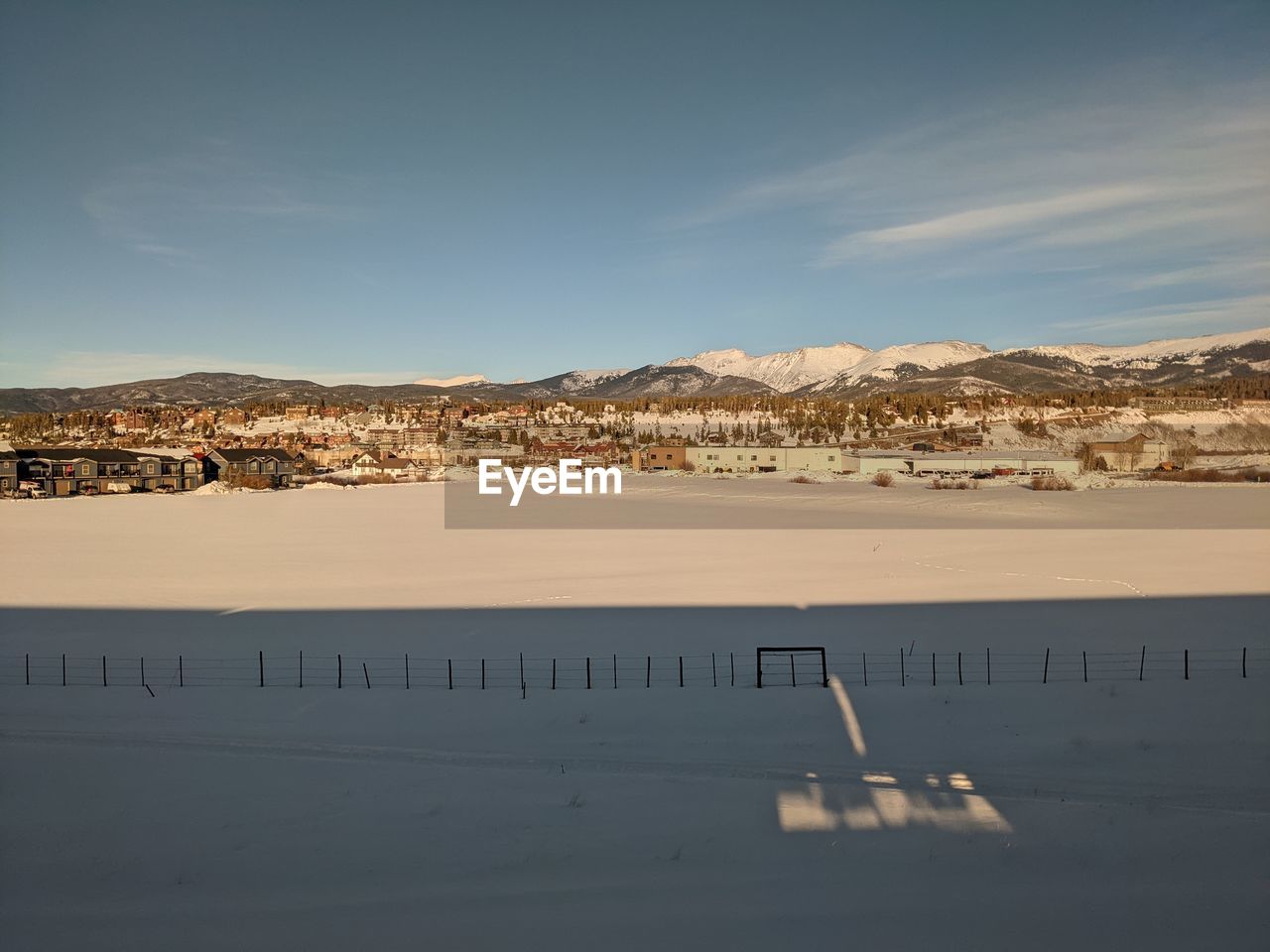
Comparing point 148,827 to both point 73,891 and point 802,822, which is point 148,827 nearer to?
point 73,891

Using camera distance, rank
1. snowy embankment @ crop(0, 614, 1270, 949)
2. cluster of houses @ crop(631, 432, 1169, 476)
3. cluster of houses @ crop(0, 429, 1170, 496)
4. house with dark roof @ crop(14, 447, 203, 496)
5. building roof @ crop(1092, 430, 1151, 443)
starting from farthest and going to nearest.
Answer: building roof @ crop(1092, 430, 1151, 443)
cluster of houses @ crop(631, 432, 1169, 476)
cluster of houses @ crop(0, 429, 1170, 496)
house with dark roof @ crop(14, 447, 203, 496)
snowy embankment @ crop(0, 614, 1270, 949)

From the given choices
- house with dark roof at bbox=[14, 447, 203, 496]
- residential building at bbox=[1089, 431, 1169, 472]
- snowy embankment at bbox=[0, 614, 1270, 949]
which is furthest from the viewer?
residential building at bbox=[1089, 431, 1169, 472]

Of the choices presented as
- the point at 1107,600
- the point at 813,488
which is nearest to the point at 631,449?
the point at 813,488

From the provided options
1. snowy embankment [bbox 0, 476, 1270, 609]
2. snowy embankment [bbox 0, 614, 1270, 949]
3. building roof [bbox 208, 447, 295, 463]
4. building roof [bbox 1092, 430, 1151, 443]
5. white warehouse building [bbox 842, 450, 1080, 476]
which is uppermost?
building roof [bbox 1092, 430, 1151, 443]

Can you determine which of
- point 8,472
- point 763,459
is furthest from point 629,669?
point 8,472

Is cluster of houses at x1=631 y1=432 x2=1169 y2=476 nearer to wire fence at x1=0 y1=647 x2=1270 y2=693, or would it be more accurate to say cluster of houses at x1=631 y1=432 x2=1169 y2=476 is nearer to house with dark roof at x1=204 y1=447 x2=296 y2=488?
house with dark roof at x1=204 y1=447 x2=296 y2=488

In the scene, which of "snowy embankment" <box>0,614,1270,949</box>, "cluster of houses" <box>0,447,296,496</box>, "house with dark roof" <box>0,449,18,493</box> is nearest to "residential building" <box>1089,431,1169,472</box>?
"snowy embankment" <box>0,614,1270,949</box>
